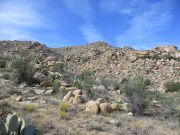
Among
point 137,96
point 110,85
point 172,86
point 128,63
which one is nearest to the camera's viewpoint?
point 137,96

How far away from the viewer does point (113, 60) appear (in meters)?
36.2

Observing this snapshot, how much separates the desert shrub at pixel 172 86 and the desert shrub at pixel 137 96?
7.10 m

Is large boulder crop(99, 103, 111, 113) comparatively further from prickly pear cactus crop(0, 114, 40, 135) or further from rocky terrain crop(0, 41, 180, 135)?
prickly pear cactus crop(0, 114, 40, 135)

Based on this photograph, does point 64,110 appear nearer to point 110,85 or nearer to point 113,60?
point 110,85

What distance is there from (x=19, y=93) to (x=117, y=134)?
19.9 feet

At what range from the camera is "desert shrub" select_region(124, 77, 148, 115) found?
15239 mm

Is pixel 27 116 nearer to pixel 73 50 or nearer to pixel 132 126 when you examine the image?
pixel 132 126

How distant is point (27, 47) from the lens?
4025 centimetres

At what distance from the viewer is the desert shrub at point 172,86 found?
77.0 feet

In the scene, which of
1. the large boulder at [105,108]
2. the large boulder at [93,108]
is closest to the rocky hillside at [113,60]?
the large boulder at [105,108]

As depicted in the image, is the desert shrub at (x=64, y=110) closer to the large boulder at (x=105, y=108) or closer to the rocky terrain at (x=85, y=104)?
the rocky terrain at (x=85, y=104)

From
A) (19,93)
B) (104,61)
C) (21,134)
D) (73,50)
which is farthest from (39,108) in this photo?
(73,50)

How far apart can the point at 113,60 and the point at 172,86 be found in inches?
498

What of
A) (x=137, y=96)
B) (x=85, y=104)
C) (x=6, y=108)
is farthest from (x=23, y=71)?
(x=6, y=108)
